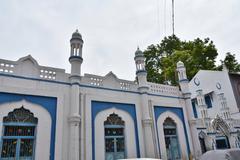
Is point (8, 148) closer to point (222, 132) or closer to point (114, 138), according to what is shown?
point (114, 138)

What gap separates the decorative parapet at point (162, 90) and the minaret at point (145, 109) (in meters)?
0.76

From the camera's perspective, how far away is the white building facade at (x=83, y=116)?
704cm

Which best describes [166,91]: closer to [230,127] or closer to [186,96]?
[186,96]

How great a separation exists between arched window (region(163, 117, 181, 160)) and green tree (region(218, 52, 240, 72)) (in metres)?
16.1

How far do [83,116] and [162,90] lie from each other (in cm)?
545

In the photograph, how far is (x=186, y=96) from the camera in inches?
477

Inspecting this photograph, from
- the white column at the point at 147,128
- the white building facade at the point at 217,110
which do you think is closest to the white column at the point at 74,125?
the white column at the point at 147,128

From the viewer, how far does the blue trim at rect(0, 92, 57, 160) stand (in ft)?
22.9

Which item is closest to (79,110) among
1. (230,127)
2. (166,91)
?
(166,91)

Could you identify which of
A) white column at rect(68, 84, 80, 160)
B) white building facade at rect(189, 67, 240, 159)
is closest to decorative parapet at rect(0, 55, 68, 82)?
Result: white column at rect(68, 84, 80, 160)

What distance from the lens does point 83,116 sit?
8.25 m

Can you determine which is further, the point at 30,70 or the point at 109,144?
the point at 109,144

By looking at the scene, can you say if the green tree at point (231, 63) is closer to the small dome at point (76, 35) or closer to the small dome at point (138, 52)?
the small dome at point (138, 52)

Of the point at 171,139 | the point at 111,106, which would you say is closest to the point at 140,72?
the point at 111,106
